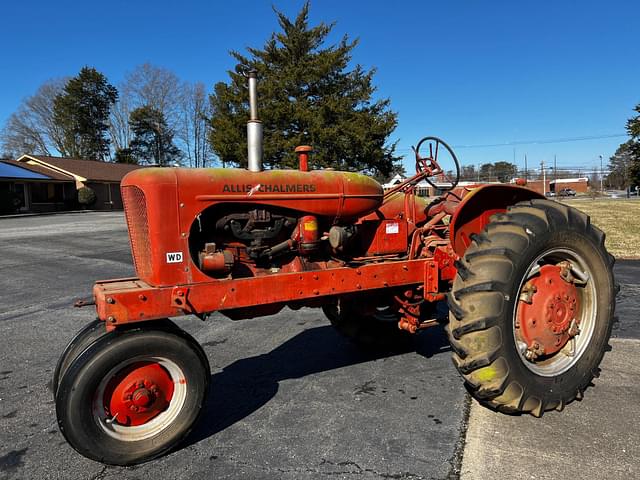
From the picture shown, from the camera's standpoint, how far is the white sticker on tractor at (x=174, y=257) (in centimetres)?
282

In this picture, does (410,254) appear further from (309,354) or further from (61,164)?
(61,164)

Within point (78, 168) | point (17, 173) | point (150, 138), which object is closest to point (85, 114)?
point (150, 138)

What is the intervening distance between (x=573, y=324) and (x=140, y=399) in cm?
286

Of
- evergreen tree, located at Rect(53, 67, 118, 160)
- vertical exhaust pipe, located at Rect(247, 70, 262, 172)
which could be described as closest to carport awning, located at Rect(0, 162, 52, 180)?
evergreen tree, located at Rect(53, 67, 118, 160)

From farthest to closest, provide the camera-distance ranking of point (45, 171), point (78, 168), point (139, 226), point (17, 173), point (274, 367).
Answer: point (78, 168), point (45, 171), point (17, 173), point (274, 367), point (139, 226)

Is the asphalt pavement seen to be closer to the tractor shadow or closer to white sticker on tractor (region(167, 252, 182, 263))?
the tractor shadow

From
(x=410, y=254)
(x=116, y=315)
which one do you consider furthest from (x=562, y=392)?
(x=116, y=315)

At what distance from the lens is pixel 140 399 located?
8.63 feet

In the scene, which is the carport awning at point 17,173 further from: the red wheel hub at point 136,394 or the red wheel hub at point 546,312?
the red wheel hub at point 546,312

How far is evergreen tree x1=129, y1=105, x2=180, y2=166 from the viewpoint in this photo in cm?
4872

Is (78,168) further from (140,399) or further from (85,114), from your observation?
(140,399)

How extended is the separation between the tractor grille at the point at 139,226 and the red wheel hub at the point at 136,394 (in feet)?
1.92

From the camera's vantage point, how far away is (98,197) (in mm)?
36906

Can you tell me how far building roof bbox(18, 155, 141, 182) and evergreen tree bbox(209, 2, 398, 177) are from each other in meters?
16.1
